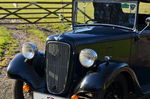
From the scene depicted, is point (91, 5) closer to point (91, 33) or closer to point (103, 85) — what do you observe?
point (91, 33)

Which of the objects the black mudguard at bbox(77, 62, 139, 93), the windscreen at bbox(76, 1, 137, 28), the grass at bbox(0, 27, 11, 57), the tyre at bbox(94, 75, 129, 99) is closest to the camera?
the black mudguard at bbox(77, 62, 139, 93)

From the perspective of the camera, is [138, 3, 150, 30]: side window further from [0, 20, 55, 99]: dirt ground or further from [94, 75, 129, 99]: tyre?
[0, 20, 55, 99]: dirt ground

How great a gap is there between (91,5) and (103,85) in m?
2.17

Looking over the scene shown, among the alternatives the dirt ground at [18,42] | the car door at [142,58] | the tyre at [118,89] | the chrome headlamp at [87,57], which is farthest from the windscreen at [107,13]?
the dirt ground at [18,42]

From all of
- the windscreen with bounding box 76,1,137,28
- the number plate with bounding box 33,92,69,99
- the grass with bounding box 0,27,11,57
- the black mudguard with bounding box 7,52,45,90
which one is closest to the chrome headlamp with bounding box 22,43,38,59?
the black mudguard with bounding box 7,52,45,90

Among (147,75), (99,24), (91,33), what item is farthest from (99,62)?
(147,75)

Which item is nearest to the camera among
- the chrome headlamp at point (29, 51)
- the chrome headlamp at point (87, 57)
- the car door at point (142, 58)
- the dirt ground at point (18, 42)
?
the chrome headlamp at point (87, 57)

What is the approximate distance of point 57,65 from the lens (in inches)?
191

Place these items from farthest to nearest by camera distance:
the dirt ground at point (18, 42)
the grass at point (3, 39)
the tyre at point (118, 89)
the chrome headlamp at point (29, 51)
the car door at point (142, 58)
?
1. the grass at point (3, 39)
2. the dirt ground at point (18, 42)
3. the car door at point (142, 58)
4. the chrome headlamp at point (29, 51)
5. the tyre at point (118, 89)

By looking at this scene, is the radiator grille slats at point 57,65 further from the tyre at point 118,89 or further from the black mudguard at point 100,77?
the tyre at point 118,89

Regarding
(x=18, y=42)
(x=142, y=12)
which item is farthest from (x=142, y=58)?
(x=18, y=42)

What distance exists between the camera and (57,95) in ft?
15.6

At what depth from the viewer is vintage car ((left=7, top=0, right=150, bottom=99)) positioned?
15.0 feet

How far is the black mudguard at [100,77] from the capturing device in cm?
431
